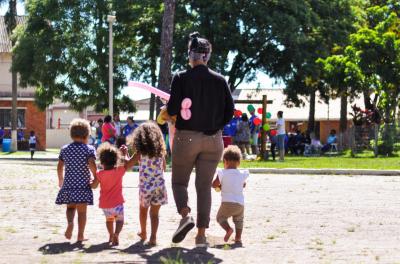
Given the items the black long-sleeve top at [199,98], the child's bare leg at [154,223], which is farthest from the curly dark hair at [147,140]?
the child's bare leg at [154,223]

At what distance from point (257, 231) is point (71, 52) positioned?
3958 centimetres

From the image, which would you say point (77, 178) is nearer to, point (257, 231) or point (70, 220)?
point (70, 220)

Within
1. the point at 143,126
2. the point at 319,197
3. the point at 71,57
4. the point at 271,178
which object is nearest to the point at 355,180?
the point at 271,178

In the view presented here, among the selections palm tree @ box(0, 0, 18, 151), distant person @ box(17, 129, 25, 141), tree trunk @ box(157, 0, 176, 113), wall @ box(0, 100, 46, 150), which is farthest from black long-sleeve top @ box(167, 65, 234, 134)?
wall @ box(0, 100, 46, 150)

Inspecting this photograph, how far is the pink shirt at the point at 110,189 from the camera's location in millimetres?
8820

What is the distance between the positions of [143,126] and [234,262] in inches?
83.5

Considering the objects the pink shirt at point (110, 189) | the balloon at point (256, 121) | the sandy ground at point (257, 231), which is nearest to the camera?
the sandy ground at point (257, 231)

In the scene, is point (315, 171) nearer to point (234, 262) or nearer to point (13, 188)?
point (13, 188)

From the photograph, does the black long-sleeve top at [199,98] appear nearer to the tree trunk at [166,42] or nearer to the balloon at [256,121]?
the tree trunk at [166,42]

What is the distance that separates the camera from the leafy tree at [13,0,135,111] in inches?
1903

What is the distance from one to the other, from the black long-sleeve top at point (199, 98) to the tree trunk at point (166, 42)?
62.5 ft

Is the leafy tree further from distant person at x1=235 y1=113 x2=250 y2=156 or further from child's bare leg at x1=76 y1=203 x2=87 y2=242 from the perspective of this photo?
child's bare leg at x1=76 y1=203 x2=87 y2=242

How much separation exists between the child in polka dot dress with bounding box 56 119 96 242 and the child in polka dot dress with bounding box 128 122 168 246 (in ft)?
1.62

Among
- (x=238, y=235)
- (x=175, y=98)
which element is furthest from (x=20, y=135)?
(x=175, y=98)
